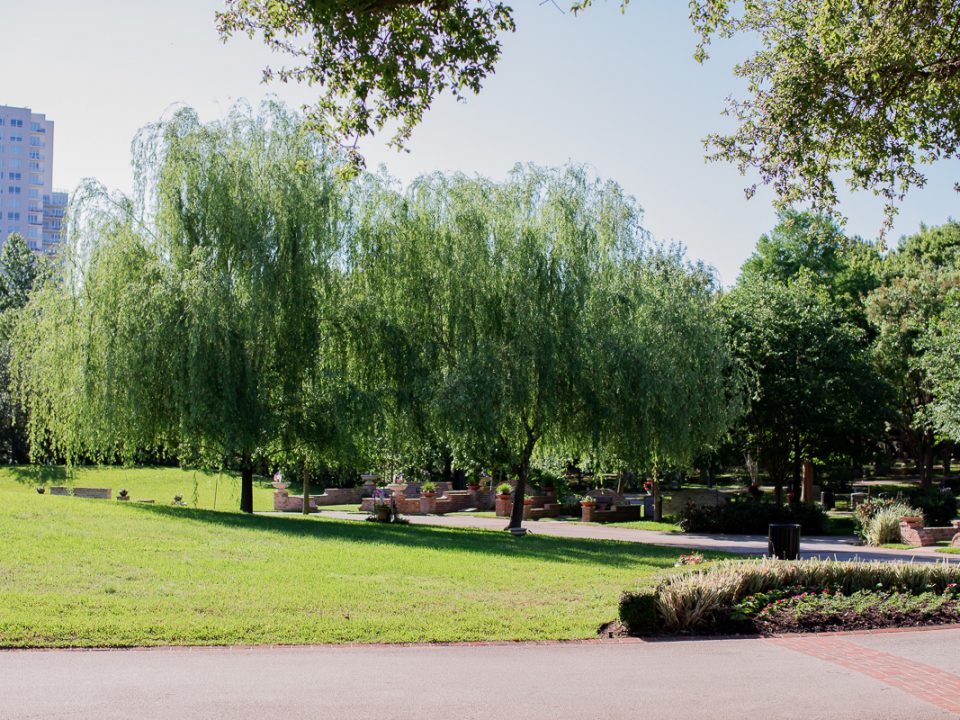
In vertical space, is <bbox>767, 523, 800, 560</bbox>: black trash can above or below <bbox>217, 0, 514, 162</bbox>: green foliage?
below

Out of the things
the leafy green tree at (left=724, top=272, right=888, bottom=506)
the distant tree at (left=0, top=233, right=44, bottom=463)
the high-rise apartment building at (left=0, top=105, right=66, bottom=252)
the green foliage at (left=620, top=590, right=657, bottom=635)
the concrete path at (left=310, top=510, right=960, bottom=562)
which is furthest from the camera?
the high-rise apartment building at (left=0, top=105, right=66, bottom=252)

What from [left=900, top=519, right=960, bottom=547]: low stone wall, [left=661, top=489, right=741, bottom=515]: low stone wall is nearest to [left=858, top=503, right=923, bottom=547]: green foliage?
[left=900, top=519, right=960, bottom=547]: low stone wall

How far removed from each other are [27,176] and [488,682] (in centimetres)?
19506

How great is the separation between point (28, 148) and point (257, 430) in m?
180

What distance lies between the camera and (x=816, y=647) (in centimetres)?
1001

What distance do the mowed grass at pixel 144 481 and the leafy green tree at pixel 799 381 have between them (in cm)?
2072

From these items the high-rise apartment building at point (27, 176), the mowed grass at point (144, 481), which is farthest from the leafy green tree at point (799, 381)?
the high-rise apartment building at point (27, 176)

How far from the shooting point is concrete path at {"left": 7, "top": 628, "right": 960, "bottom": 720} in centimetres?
712

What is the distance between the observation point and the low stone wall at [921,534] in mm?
24562

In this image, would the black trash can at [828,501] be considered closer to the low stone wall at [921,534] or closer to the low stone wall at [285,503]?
the low stone wall at [921,534]

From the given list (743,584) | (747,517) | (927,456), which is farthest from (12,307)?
(743,584)

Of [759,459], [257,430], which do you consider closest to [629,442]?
[257,430]

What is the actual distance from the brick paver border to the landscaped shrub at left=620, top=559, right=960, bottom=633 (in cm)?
91

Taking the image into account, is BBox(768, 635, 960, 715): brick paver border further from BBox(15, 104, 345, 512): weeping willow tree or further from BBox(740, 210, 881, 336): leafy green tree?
BBox(740, 210, 881, 336): leafy green tree
